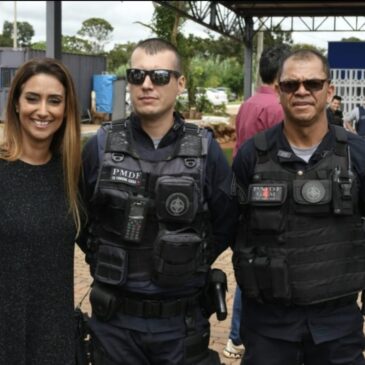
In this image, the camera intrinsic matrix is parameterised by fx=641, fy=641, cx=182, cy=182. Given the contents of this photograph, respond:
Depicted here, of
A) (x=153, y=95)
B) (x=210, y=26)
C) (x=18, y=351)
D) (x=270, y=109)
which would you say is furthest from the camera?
(x=210, y=26)

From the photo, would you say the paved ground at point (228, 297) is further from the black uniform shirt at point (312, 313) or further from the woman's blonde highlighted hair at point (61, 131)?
the woman's blonde highlighted hair at point (61, 131)

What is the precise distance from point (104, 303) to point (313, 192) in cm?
95

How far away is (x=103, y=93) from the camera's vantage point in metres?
25.7

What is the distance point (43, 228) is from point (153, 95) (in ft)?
2.27

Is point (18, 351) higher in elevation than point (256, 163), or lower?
lower

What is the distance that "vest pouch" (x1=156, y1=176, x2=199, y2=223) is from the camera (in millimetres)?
2518

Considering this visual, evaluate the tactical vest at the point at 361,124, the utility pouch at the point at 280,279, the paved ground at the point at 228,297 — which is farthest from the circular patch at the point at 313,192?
the tactical vest at the point at 361,124

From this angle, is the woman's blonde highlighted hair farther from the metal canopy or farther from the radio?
the metal canopy

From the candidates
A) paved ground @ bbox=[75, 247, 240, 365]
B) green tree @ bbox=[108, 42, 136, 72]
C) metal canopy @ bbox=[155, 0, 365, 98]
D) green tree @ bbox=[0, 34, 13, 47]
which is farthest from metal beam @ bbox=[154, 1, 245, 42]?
green tree @ bbox=[0, 34, 13, 47]

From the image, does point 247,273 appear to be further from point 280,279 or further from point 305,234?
point 305,234

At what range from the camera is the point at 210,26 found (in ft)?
57.7

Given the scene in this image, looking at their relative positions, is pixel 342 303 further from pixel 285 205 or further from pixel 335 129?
pixel 335 129

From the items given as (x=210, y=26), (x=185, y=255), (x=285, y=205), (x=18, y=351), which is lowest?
(x=18, y=351)

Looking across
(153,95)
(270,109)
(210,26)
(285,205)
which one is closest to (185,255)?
(285,205)
